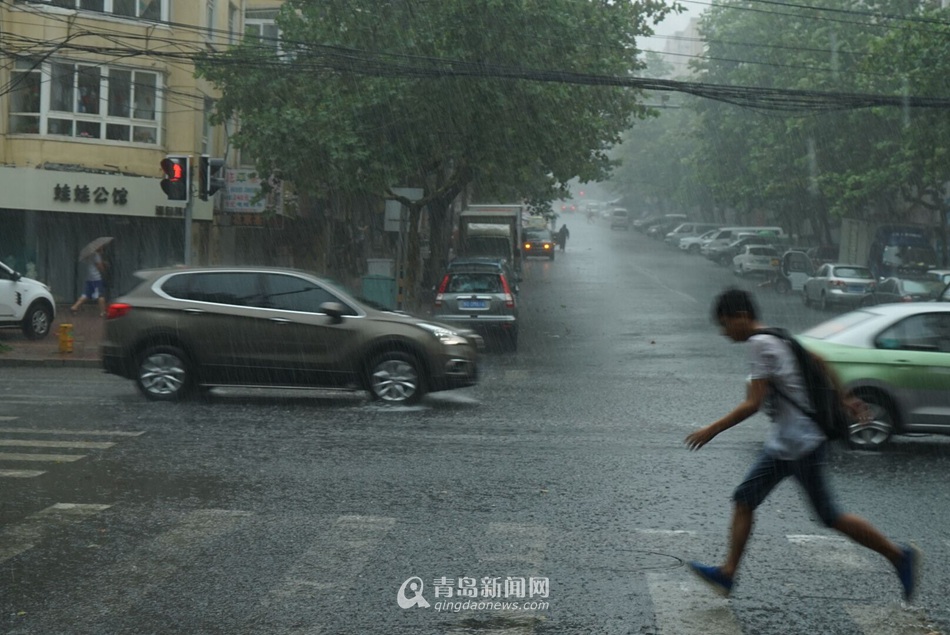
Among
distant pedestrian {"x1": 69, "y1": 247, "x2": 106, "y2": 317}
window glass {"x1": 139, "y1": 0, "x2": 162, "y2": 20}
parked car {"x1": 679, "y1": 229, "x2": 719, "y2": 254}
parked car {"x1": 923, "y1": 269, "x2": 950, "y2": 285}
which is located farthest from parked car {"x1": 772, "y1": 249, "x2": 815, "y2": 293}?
distant pedestrian {"x1": 69, "y1": 247, "x2": 106, "y2": 317}

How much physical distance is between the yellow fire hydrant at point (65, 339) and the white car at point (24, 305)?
7.48ft

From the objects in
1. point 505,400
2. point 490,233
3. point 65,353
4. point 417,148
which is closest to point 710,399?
point 505,400

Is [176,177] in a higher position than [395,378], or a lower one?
higher

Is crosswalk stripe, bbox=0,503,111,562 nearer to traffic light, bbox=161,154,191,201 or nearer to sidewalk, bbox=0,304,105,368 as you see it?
sidewalk, bbox=0,304,105,368

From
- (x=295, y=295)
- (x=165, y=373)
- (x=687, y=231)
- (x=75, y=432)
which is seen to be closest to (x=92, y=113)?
(x=165, y=373)

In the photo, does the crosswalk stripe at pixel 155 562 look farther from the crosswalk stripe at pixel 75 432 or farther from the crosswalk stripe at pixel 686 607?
the crosswalk stripe at pixel 75 432

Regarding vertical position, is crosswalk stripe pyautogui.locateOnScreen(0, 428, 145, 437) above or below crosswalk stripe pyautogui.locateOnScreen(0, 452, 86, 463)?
below

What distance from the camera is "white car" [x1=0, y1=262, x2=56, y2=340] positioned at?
21.1m

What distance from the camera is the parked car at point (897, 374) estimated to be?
1126 centimetres

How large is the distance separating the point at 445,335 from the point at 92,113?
695 inches

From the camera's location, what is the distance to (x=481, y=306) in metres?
22.5

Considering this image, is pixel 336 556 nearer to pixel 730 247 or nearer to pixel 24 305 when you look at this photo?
pixel 24 305

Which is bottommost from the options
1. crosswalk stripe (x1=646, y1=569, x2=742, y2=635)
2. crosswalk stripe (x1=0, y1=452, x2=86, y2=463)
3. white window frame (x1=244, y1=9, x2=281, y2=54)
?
crosswalk stripe (x1=0, y1=452, x2=86, y2=463)

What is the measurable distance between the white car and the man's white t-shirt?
1794cm
